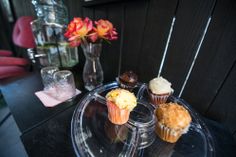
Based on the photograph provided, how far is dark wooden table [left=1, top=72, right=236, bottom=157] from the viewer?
18.2 inches

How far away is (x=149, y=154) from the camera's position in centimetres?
46

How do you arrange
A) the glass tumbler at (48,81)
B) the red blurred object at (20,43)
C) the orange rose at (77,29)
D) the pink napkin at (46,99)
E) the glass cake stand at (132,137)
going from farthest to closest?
the red blurred object at (20,43) → the glass tumbler at (48,81) → the pink napkin at (46,99) → the orange rose at (77,29) → the glass cake stand at (132,137)

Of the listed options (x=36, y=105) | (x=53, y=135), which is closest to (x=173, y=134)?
(x=53, y=135)

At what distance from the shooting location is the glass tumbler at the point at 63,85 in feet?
→ 2.44

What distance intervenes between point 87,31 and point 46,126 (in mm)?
490

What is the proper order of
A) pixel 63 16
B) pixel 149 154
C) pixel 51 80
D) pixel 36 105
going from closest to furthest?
1. pixel 149 154
2. pixel 36 105
3. pixel 51 80
4. pixel 63 16

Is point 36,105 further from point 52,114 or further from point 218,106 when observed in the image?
point 218,106

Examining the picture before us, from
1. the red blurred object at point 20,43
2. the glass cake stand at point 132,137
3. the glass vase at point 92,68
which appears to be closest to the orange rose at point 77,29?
the glass vase at point 92,68

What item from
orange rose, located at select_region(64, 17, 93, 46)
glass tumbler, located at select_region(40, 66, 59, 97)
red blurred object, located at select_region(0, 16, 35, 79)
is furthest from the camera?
red blurred object, located at select_region(0, 16, 35, 79)

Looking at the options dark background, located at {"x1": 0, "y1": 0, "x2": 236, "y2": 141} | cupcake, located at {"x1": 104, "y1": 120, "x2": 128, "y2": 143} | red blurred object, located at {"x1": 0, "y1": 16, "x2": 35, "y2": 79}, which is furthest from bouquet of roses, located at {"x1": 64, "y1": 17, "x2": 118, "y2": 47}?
red blurred object, located at {"x1": 0, "y1": 16, "x2": 35, "y2": 79}

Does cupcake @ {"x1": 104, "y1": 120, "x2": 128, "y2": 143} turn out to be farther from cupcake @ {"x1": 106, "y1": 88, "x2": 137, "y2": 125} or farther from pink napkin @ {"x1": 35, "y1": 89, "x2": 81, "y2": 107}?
pink napkin @ {"x1": 35, "y1": 89, "x2": 81, "y2": 107}

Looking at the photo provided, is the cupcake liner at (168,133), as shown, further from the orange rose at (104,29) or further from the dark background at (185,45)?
the orange rose at (104,29)

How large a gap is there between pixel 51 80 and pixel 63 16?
0.62m

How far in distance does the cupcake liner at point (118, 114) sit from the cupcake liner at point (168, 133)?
138mm
